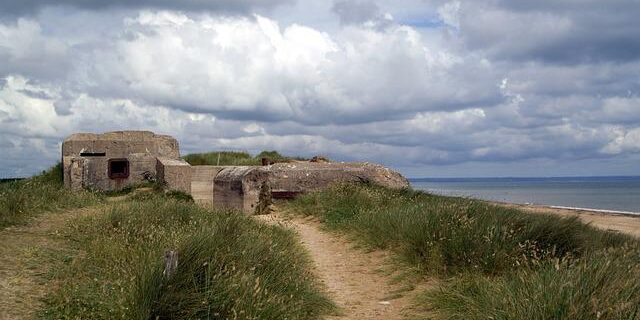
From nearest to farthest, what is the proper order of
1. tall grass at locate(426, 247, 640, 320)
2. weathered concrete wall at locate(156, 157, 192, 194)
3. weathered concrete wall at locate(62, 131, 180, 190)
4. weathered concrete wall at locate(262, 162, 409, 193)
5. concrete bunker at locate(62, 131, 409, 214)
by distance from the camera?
tall grass at locate(426, 247, 640, 320)
concrete bunker at locate(62, 131, 409, 214)
weathered concrete wall at locate(262, 162, 409, 193)
weathered concrete wall at locate(156, 157, 192, 194)
weathered concrete wall at locate(62, 131, 180, 190)

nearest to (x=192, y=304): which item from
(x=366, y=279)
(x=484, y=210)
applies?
(x=366, y=279)

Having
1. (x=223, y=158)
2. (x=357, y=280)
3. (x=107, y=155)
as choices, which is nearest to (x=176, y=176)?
(x=107, y=155)

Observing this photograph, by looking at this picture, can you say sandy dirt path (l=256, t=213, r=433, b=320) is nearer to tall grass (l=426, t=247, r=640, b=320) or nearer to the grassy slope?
the grassy slope

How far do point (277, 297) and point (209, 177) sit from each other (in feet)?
40.8

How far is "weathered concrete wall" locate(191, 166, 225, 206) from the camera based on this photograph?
17.8 metres

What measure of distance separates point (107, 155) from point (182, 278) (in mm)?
14472

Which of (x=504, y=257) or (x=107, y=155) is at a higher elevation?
(x=107, y=155)

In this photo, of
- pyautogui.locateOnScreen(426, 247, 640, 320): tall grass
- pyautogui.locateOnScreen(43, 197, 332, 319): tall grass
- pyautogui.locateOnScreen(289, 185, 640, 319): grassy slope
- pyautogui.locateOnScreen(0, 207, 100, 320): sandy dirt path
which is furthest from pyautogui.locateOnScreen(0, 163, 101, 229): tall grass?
pyautogui.locateOnScreen(426, 247, 640, 320): tall grass

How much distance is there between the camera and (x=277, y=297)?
6.09m

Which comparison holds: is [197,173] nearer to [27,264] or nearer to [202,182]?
[202,182]

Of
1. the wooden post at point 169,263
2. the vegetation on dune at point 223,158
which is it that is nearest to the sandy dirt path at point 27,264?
the wooden post at point 169,263

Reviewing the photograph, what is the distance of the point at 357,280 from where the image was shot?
338 inches

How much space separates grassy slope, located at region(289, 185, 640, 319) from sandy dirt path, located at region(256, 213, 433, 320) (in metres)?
0.34

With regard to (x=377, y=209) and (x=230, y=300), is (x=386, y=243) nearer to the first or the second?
(x=377, y=209)
